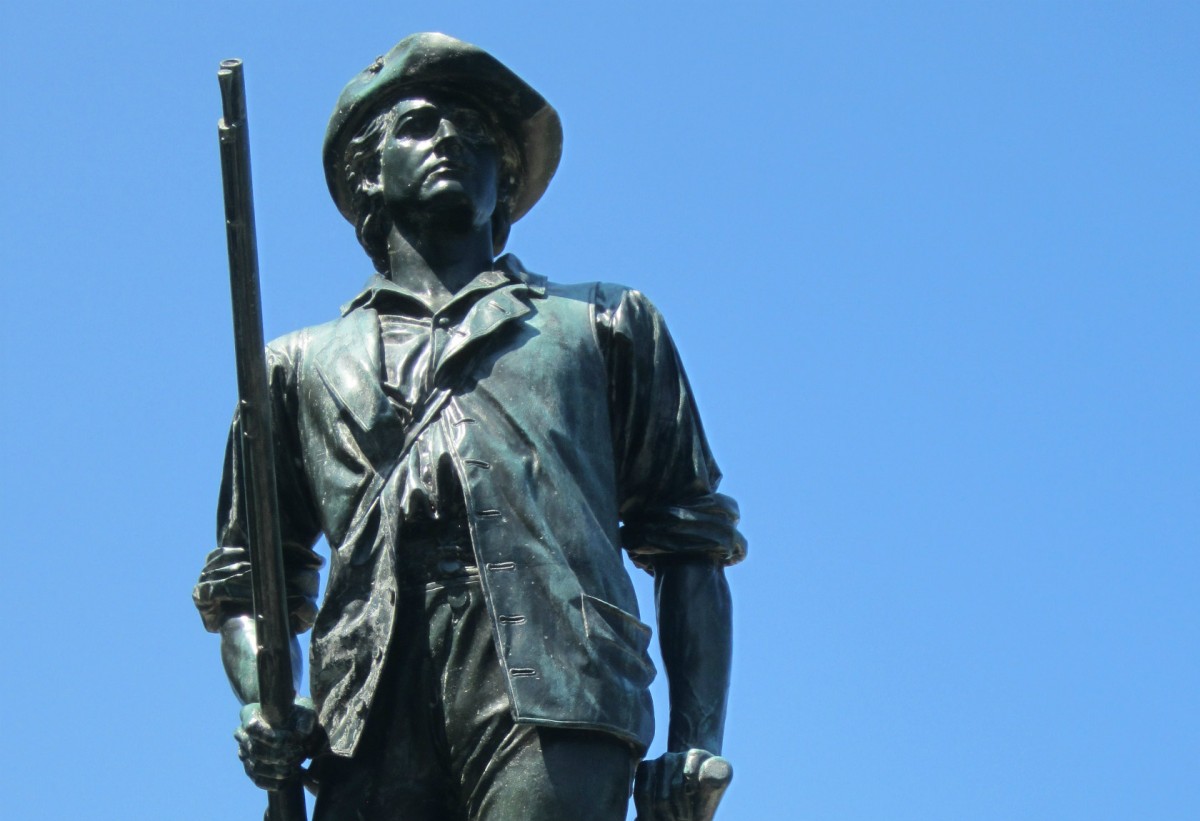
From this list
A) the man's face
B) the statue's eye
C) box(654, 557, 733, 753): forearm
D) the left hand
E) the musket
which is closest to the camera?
the musket

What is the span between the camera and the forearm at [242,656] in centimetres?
759

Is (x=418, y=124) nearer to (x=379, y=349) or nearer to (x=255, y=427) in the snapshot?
(x=379, y=349)

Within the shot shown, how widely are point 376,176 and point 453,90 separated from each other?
375 millimetres

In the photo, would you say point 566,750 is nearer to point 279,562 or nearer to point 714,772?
point 714,772

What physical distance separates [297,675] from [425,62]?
1.98m

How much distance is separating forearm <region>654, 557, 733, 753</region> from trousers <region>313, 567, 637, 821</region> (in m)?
Answer: 0.36

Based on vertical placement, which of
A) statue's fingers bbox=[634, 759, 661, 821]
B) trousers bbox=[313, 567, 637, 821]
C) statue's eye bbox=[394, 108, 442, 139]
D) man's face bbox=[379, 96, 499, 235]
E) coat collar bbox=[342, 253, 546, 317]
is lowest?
statue's fingers bbox=[634, 759, 661, 821]

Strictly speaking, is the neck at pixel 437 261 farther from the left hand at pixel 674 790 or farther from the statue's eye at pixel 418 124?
the left hand at pixel 674 790

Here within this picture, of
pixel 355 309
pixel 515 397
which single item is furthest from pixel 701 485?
pixel 355 309

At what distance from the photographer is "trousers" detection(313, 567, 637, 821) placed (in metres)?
7.06

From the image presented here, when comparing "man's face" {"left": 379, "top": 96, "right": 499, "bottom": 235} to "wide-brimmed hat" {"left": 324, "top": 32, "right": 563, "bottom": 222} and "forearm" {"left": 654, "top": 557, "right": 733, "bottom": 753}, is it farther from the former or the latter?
"forearm" {"left": 654, "top": 557, "right": 733, "bottom": 753}

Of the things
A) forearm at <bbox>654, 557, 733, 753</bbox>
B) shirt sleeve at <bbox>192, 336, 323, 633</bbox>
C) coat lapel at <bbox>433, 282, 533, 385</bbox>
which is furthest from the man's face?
forearm at <bbox>654, 557, 733, 753</bbox>

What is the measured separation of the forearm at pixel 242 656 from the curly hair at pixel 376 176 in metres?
1.28

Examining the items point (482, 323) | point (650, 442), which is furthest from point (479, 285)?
point (650, 442)
